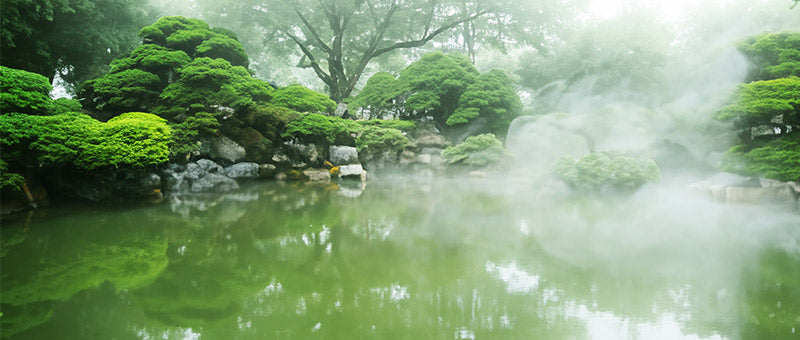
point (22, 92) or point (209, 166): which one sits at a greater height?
point (22, 92)

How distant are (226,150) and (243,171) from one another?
56cm

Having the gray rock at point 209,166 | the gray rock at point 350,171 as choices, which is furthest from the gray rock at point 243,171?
the gray rock at point 350,171

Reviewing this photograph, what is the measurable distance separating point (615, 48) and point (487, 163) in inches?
255

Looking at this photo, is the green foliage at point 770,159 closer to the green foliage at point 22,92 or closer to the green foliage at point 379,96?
the green foliage at point 379,96

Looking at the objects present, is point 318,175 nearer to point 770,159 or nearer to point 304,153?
point 304,153

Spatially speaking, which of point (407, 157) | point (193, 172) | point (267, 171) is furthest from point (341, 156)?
point (193, 172)

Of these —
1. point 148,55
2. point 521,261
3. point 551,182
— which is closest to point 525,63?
point 551,182

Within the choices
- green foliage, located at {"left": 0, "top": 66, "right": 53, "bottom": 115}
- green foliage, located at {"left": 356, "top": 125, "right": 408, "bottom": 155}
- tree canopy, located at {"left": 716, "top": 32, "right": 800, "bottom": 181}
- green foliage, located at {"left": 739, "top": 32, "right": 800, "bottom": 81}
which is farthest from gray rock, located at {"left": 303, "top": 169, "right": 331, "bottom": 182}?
green foliage, located at {"left": 739, "top": 32, "right": 800, "bottom": 81}

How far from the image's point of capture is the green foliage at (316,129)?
8312 millimetres

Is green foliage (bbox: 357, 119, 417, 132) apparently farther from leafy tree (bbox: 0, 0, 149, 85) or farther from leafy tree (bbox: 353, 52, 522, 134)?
leafy tree (bbox: 0, 0, 149, 85)

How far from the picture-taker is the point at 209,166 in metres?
7.17

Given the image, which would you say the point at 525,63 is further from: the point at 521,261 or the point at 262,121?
the point at 521,261

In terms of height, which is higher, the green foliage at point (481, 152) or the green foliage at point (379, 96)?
the green foliage at point (379, 96)

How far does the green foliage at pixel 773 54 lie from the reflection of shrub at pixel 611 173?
2227 millimetres
